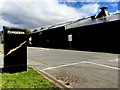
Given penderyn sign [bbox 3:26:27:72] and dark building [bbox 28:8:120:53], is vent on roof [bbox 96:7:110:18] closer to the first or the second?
dark building [bbox 28:8:120:53]

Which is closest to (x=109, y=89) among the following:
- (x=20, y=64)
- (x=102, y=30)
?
(x=20, y=64)

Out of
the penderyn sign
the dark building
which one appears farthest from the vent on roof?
the penderyn sign

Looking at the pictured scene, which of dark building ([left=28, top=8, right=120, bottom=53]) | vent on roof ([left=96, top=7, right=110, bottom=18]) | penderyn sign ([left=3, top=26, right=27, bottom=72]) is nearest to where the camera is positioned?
penderyn sign ([left=3, top=26, right=27, bottom=72])

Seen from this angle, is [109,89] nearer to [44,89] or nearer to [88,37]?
[44,89]

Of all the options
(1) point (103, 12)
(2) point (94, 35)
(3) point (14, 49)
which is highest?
(1) point (103, 12)

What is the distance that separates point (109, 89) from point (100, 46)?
20003 millimetres

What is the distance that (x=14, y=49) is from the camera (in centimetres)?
973

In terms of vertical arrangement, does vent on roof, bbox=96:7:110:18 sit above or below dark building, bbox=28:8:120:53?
above

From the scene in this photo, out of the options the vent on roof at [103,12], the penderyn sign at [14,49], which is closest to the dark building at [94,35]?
the vent on roof at [103,12]

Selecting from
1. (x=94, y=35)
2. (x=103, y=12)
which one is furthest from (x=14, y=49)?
(x=103, y=12)

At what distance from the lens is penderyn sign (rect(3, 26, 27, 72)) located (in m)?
9.53

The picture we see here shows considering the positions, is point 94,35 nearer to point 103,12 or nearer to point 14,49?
point 103,12

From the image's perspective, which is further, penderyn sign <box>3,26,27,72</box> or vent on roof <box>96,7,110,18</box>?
vent on roof <box>96,7,110,18</box>

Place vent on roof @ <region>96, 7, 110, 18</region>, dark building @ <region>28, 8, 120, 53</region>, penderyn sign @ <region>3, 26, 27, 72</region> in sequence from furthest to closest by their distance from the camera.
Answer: vent on roof @ <region>96, 7, 110, 18</region> < dark building @ <region>28, 8, 120, 53</region> < penderyn sign @ <region>3, 26, 27, 72</region>
